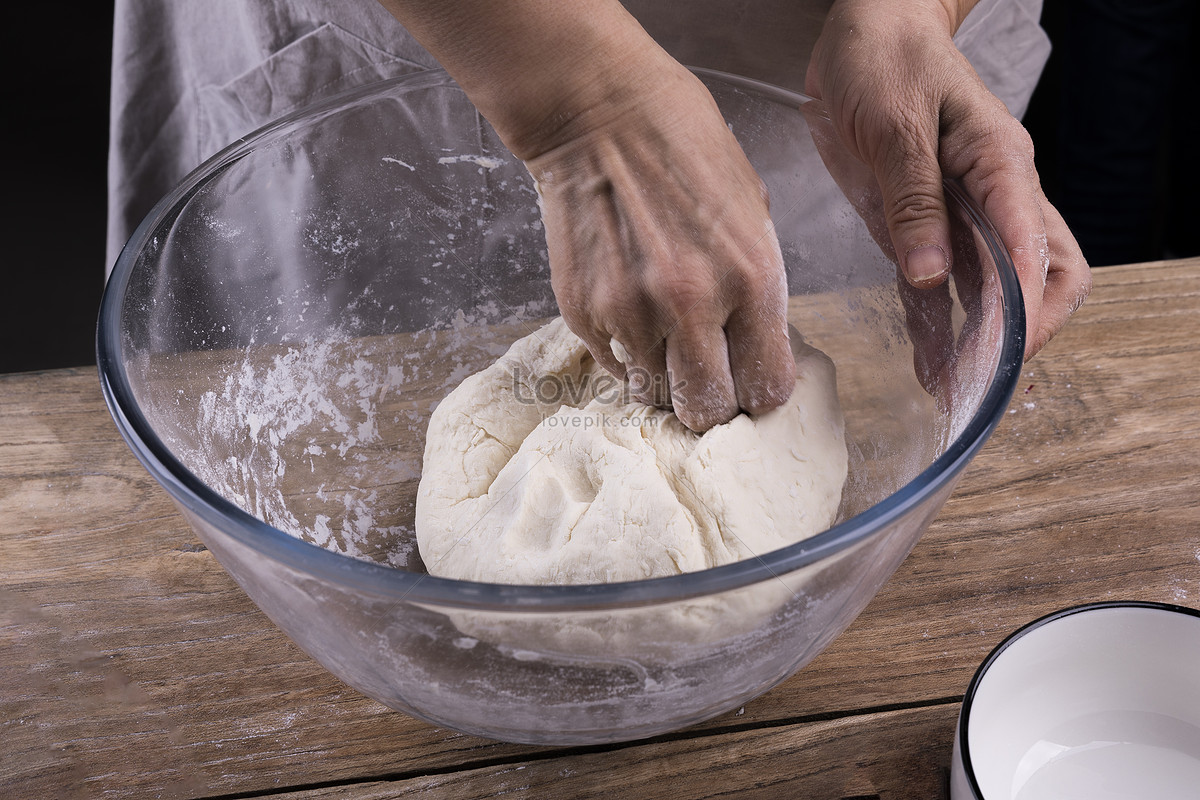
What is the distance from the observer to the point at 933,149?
85cm

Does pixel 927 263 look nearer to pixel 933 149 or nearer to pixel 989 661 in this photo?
pixel 933 149

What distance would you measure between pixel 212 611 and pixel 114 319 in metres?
0.30

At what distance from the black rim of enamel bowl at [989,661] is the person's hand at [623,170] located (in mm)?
309

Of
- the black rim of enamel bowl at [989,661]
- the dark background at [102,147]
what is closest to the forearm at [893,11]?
the black rim of enamel bowl at [989,661]

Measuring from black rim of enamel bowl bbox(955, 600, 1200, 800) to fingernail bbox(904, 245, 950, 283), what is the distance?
12.1 inches

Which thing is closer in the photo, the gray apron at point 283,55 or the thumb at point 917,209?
the thumb at point 917,209

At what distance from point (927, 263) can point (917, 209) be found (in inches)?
2.2

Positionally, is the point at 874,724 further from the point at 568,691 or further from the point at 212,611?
the point at 212,611

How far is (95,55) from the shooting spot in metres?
2.02

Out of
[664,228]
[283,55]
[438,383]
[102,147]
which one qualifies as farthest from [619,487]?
[102,147]

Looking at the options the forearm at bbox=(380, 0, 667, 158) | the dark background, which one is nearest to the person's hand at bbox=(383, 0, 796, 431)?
the forearm at bbox=(380, 0, 667, 158)

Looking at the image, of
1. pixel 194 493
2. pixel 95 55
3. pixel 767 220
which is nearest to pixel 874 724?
pixel 767 220

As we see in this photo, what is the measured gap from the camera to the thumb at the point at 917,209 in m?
0.81

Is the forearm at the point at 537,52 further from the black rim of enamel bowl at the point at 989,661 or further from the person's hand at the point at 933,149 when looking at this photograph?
the black rim of enamel bowl at the point at 989,661
